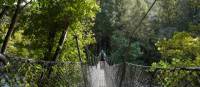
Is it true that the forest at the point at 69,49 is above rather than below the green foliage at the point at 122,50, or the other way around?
above

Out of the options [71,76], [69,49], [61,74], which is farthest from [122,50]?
[61,74]

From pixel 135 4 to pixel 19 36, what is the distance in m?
21.3

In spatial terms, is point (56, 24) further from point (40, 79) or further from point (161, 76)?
point (161, 76)

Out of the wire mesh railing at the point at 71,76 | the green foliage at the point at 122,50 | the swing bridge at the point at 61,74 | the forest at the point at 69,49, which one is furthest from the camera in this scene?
the green foliage at the point at 122,50

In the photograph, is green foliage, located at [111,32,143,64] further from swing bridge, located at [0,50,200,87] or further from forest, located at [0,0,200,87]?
swing bridge, located at [0,50,200,87]

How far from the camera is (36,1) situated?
6.18m

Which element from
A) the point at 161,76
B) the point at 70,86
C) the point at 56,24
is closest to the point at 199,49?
the point at 56,24

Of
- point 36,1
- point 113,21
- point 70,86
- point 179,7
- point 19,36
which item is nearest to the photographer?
point 36,1

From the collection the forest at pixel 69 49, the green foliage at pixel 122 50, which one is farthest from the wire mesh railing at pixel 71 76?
the green foliage at pixel 122 50

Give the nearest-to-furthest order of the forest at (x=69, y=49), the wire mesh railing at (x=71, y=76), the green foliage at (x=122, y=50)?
the wire mesh railing at (x=71, y=76) < the forest at (x=69, y=49) < the green foliage at (x=122, y=50)

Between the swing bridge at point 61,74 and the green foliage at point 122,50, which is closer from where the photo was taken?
the swing bridge at point 61,74

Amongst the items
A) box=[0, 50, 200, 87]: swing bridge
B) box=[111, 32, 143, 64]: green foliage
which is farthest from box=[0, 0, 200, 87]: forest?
box=[111, 32, 143, 64]: green foliage

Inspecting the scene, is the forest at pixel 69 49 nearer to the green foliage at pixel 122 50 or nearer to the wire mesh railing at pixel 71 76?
the wire mesh railing at pixel 71 76

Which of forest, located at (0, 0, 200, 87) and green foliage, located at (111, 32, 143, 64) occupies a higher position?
forest, located at (0, 0, 200, 87)
